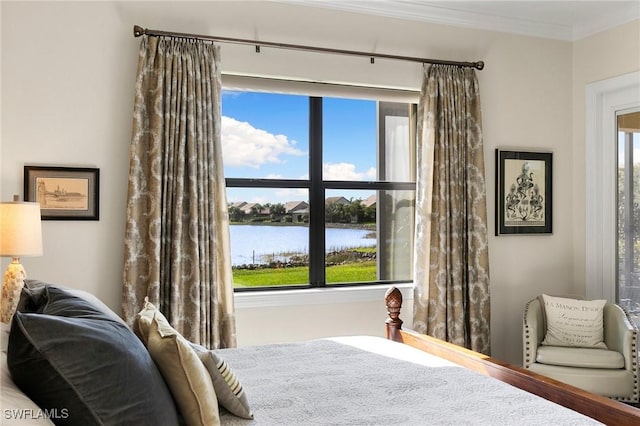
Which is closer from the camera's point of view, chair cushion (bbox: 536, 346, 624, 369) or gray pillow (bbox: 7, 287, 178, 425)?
gray pillow (bbox: 7, 287, 178, 425)

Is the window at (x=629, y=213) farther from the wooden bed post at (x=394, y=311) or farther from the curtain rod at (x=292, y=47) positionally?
the wooden bed post at (x=394, y=311)

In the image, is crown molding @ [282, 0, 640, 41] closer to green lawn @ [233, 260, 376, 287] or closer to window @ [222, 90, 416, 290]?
window @ [222, 90, 416, 290]

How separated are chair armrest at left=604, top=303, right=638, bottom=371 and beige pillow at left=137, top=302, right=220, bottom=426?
302cm

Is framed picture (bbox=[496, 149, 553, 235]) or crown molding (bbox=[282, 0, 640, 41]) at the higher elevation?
crown molding (bbox=[282, 0, 640, 41])

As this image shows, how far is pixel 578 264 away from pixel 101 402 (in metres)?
4.30

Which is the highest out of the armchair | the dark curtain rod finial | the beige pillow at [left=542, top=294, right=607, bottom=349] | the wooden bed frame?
the dark curtain rod finial

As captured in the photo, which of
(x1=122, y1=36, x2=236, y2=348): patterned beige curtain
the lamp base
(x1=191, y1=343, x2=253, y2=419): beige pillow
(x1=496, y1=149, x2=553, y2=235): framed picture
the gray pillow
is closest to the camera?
the gray pillow

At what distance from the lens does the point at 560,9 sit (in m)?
4.26

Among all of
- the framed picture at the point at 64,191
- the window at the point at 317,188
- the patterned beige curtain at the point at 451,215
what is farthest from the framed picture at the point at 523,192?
the framed picture at the point at 64,191

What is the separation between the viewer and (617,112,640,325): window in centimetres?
434

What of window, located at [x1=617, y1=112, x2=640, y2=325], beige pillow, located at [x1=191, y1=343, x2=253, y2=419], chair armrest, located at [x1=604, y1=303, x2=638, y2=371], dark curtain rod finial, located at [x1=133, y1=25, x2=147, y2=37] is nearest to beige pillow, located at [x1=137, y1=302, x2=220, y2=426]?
beige pillow, located at [x1=191, y1=343, x2=253, y2=419]

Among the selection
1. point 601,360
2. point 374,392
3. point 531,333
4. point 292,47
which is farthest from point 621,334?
point 292,47

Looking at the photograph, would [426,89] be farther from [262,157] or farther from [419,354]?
[419,354]

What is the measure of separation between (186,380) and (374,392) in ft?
2.32
